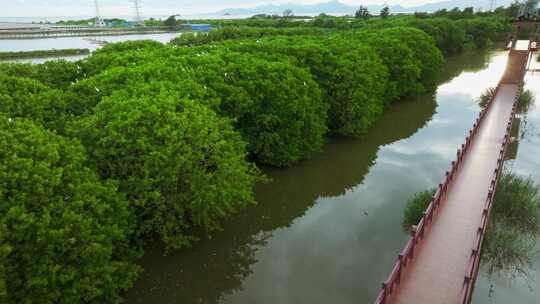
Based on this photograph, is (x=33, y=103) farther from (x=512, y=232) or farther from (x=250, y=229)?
(x=512, y=232)

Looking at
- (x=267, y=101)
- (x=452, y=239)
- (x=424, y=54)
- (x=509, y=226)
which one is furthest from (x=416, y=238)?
(x=424, y=54)

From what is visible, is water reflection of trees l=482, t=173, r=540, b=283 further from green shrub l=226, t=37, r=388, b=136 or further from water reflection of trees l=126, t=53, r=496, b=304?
green shrub l=226, t=37, r=388, b=136

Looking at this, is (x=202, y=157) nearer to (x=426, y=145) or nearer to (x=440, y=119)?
(x=426, y=145)

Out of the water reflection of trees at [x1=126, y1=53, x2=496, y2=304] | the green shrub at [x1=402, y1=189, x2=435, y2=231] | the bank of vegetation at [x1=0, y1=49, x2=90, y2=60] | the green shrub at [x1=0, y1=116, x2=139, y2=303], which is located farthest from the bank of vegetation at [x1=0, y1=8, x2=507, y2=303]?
the bank of vegetation at [x1=0, y1=49, x2=90, y2=60]

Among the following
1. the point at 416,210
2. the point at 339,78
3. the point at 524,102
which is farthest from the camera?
the point at 524,102

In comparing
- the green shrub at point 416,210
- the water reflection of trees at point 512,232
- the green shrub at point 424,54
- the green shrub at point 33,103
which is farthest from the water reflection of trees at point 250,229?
the green shrub at point 424,54

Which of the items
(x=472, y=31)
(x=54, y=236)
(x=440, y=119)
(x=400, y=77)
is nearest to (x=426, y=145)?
(x=440, y=119)

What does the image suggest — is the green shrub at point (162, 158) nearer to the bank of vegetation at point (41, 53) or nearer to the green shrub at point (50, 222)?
the green shrub at point (50, 222)
